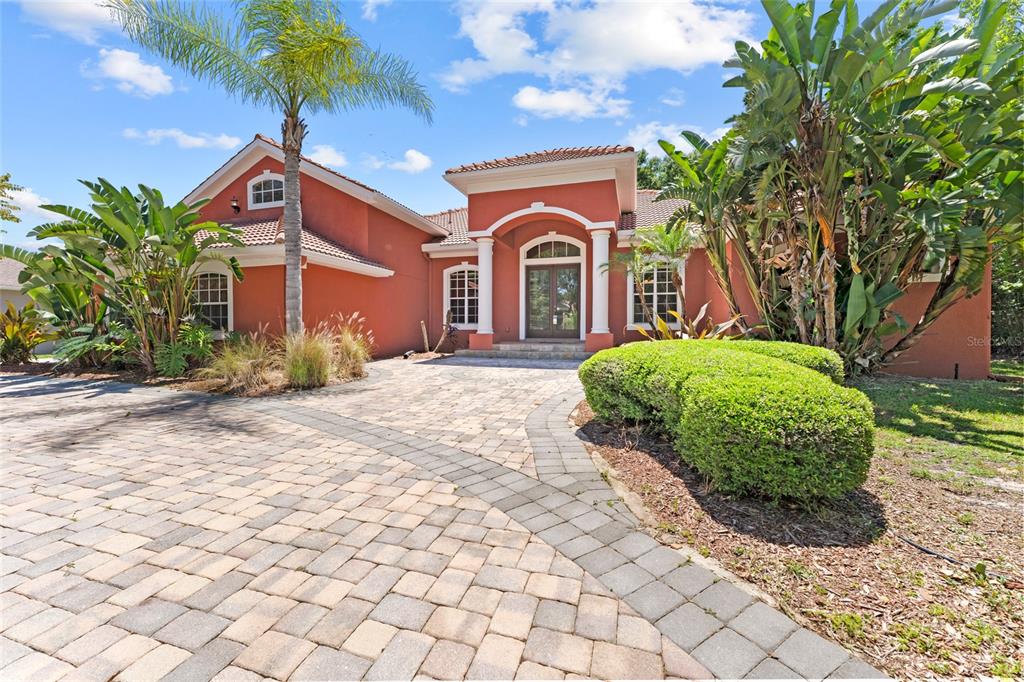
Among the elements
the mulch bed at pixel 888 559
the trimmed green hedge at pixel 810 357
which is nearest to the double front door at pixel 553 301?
the trimmed green hedge at pixel 810 357

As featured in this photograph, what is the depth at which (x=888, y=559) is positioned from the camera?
243cm

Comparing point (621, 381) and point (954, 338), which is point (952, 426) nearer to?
point (621, 381)

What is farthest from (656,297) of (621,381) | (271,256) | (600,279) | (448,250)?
(271,256)

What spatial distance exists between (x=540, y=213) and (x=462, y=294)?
4630mm

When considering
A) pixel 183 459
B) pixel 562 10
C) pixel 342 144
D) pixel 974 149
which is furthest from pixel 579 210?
pixel 183 459

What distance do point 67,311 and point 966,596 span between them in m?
16.0

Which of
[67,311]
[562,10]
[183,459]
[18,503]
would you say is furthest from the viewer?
[67,311]

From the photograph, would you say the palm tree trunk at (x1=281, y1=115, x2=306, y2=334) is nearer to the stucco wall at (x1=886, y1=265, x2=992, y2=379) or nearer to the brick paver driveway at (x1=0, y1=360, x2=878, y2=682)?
the brick paver driveway at (x1=0, y1=360, x2=878, y2=682)

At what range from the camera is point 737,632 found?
1.91 meters

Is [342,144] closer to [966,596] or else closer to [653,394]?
[653,394]

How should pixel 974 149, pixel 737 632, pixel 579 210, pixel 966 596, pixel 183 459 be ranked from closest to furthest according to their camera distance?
pixel 737 632
pixel 966 596
pixel 183 459
pixel 974 149
pixel 579 210

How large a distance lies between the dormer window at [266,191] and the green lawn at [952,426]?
51.8ft

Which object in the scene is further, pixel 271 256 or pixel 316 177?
pixel 316 177

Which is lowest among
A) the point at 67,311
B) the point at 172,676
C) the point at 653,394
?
the point at 172,676
